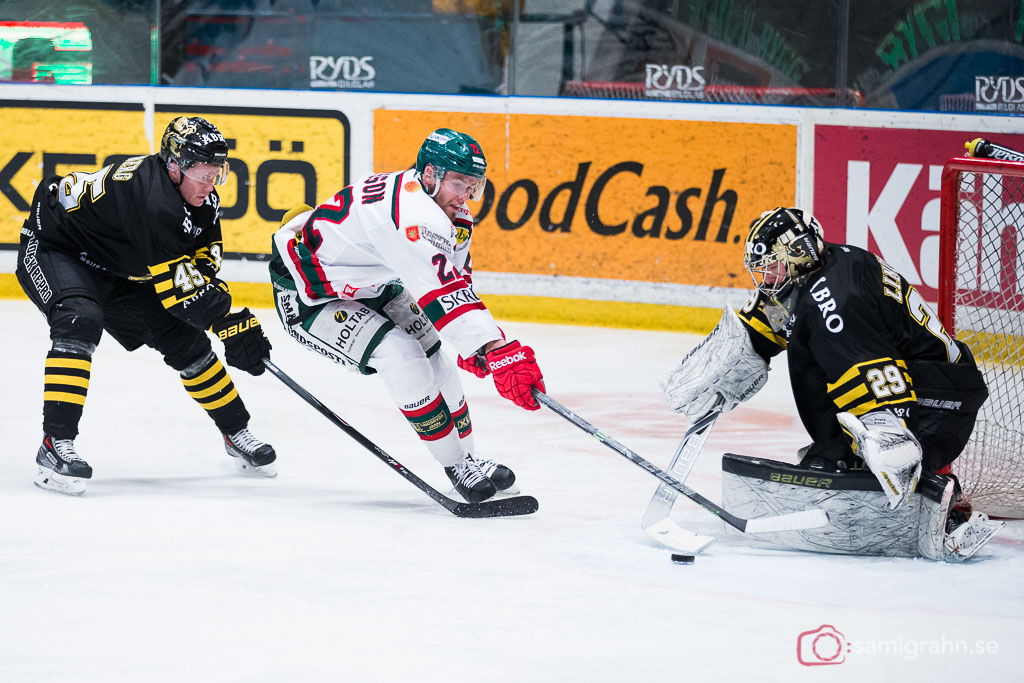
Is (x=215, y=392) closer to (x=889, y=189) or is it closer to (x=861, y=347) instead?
(x=861, y=347)

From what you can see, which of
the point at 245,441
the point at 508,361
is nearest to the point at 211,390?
the point at 245,441

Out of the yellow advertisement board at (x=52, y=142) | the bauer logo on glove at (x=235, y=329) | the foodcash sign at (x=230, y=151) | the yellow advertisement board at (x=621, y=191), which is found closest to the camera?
the bauer logo on glove at (x=235, y=329)

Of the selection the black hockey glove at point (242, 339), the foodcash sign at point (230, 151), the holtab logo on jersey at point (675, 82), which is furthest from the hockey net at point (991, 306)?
the foodcash sign at point (230, 151)

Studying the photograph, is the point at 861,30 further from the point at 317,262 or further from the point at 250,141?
the point at 317,262

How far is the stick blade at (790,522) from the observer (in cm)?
294

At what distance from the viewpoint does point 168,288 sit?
345 cm

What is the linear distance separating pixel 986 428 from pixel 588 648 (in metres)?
1.88

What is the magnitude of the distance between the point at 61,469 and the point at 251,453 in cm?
54

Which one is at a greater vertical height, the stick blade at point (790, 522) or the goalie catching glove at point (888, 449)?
the goalie catching glove at point (888, 449)

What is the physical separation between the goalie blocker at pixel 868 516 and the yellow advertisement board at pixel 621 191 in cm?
307

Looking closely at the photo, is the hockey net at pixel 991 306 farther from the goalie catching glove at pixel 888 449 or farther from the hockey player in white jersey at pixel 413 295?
the hockey player in white jersey at pixel 413 295

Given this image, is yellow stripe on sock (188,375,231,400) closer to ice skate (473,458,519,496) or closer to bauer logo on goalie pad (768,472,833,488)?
ice skate (473,458,519,496)

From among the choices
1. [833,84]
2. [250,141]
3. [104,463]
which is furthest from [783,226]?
[250,141]

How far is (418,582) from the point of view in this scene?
9.21 feet
